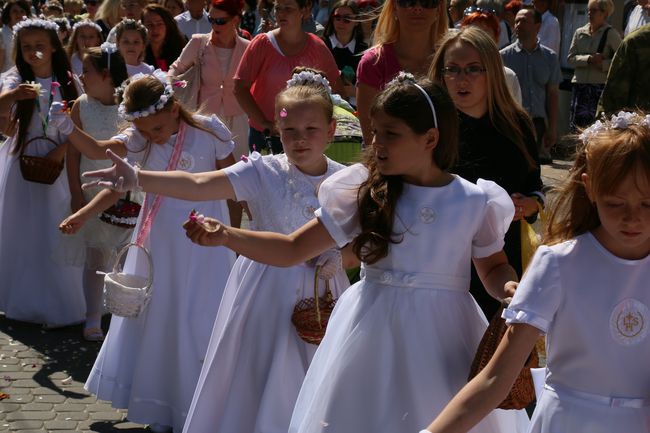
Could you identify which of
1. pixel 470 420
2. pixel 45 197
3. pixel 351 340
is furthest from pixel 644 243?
pixel 45 197

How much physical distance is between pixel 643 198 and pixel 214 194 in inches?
82.8

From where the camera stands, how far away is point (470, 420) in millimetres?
3213

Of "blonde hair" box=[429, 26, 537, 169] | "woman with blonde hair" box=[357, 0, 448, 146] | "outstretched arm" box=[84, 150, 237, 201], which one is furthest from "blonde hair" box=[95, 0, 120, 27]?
"outstretched arm" box=[84, 150, 237, 201]

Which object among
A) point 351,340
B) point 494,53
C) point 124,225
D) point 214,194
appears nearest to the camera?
point 351,340

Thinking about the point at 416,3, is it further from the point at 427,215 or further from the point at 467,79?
the point at 427,215

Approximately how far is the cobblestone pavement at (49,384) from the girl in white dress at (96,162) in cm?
30

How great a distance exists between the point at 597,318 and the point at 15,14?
561 inches

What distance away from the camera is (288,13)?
8734mm

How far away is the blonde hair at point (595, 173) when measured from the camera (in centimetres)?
322

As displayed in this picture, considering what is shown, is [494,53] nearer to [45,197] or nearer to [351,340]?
[351,340]

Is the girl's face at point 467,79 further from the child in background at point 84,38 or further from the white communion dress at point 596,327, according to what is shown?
the child in background at point 84,38

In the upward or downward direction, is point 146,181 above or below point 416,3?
below

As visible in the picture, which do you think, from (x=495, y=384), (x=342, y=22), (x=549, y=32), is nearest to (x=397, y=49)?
(x=495, y=384)

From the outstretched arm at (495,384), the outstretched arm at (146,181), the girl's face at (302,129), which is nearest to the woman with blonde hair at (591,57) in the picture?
the girl's face at (302,129)
